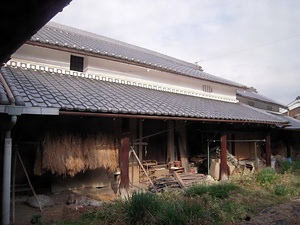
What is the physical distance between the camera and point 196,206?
534cm

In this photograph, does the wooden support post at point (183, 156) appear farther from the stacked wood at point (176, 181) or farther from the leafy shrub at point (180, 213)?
the leafy shrub at point (180, 213)

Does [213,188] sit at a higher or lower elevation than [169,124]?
lower

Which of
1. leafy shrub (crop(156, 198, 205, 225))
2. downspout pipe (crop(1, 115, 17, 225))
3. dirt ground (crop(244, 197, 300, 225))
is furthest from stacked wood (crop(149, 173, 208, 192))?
downspout pipe (crop(1, 115, 17, 225))

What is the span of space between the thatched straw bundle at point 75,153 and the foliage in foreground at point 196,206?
5.25 feet

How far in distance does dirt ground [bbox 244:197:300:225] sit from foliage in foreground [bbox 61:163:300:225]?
237mm

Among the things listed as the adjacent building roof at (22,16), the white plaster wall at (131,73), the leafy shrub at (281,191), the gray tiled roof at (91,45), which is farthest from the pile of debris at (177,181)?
the adjacent building roof at (22,16)

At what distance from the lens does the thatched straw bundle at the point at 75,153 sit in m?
6.49

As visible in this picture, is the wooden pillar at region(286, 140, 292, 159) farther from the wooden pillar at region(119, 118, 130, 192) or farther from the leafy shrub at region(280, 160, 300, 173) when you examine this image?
the wooden pillar at region(119, 118, 130, 192)

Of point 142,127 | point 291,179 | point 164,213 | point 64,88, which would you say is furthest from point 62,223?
point 291,179

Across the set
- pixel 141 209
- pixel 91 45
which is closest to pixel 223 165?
pixel 141 209

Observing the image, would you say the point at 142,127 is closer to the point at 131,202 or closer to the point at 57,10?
the point at 131,202

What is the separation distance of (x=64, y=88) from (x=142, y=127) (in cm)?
384

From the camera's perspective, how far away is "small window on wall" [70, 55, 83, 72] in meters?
9.20

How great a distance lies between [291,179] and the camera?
9.84 metres
